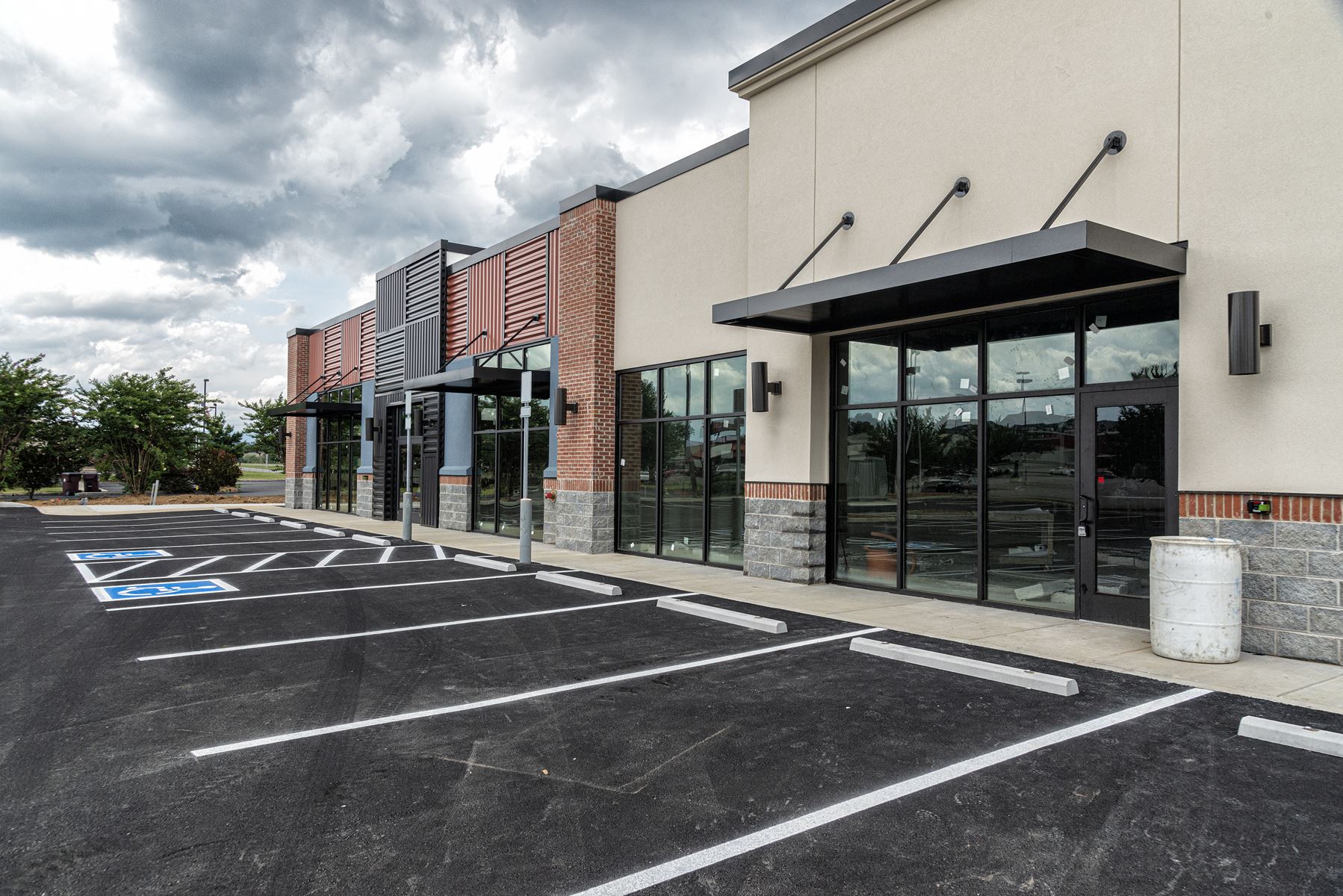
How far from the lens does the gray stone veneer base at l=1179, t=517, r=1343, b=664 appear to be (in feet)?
21.6

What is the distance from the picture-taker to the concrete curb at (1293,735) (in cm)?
466

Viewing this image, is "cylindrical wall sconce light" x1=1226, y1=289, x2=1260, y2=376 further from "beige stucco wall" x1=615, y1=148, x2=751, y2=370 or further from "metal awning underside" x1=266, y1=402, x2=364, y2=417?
"metal awning underside" x1=266, y1=402, x2=364, y2=417

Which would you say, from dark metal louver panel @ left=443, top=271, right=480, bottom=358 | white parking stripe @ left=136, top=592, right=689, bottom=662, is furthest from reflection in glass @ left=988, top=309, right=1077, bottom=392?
dark metal louver panel @ left=443, top=271, right=480, bottom=358

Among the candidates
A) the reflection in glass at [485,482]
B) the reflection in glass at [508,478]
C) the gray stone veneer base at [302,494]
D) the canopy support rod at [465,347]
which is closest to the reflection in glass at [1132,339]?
the reflection in glass at [508,478]

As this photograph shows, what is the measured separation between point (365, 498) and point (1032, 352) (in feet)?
66.1

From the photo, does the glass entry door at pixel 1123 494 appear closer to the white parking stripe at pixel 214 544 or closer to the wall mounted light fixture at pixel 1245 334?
the wall mounted light fixture at pixel 1245 334

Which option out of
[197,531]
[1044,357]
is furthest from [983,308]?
[197,531]

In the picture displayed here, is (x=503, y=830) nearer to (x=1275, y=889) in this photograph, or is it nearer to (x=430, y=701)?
(x=430, y=701)

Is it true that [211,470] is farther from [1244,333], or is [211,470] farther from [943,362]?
[1244,333]

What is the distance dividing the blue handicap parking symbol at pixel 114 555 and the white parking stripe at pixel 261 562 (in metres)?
1.83

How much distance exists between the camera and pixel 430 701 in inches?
223

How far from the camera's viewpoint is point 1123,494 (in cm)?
820

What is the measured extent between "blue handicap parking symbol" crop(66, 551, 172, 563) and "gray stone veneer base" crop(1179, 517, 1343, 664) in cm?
1578

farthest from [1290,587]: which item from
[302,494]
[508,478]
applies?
[302,494]
